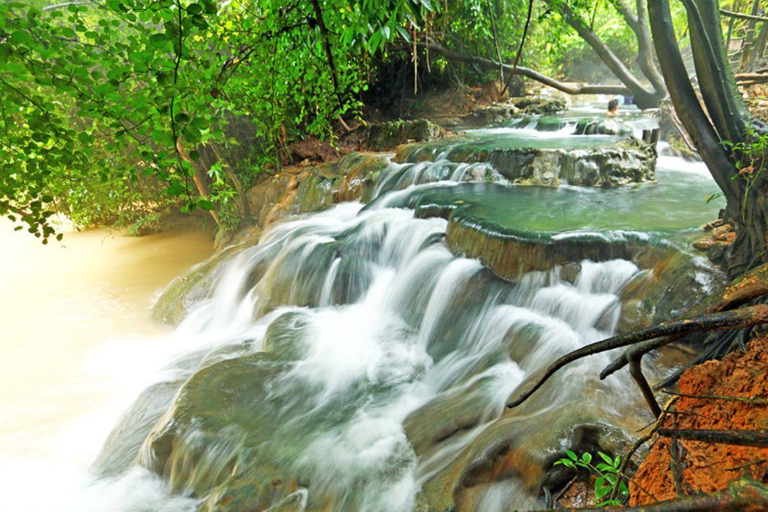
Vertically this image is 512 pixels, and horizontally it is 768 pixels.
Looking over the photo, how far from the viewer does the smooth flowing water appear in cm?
306

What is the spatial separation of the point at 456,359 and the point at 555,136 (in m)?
7.04

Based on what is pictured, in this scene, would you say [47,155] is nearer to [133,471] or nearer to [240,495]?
[240,495]

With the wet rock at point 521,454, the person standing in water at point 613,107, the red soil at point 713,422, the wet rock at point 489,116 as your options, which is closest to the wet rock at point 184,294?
the wet rock at point 521,454

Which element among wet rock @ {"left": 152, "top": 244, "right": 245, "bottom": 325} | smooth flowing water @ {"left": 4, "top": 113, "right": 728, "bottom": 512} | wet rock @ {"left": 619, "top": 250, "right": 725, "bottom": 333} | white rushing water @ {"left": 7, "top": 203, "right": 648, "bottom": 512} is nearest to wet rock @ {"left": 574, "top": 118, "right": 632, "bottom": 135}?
smooth flowing water @ {"left": 4, "top": 113, "right": 728, "bottom": 512}

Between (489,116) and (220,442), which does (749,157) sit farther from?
(489,116)

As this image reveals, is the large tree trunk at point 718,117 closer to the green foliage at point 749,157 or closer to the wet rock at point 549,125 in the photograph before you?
the green foliage at point 749,157

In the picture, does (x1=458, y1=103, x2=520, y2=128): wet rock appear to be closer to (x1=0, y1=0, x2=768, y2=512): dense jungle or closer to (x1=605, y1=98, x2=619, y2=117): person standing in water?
(x1=605, y1=98, x2=619, y2=117): person standing in water

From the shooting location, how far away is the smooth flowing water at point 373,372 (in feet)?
10.0

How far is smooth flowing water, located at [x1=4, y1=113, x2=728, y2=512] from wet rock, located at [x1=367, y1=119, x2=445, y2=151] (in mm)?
3536

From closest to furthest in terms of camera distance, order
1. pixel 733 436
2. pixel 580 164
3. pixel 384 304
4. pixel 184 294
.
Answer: pixel 733 436 → pixel 384 304 → pixel 580 164 → pixel 184 294

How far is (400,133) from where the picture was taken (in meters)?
9.77

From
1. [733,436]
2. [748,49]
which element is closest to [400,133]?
[748,49]

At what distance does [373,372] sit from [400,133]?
671 cm

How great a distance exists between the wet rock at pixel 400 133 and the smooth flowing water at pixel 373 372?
11.6ft
